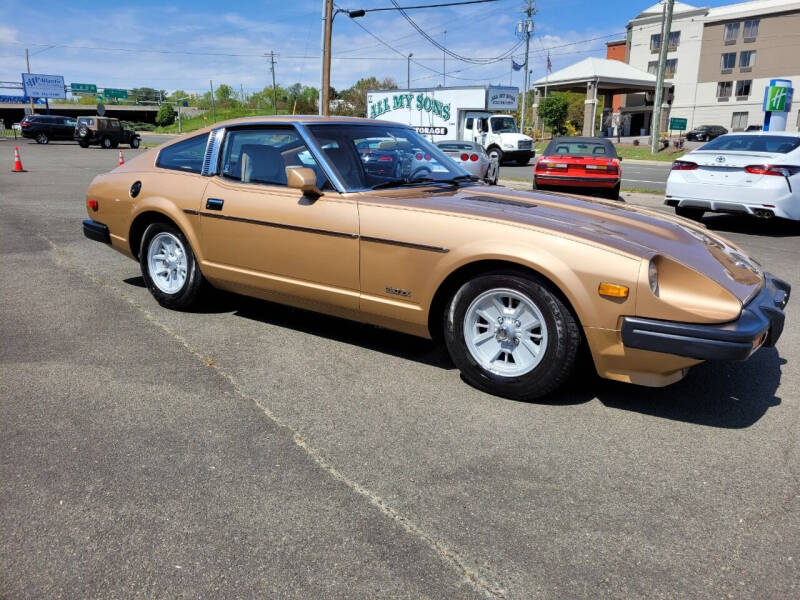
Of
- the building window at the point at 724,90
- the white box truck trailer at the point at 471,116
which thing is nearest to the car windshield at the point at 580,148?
the white box truck trailer at the point at 471,116

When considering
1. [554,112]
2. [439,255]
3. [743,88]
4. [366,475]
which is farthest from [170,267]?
[743,88]

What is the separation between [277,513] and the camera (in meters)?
2.52

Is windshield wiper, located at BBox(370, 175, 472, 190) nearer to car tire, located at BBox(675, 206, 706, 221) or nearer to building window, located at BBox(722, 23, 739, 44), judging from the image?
car tire, located at BBox(675, 206, 706, 221)

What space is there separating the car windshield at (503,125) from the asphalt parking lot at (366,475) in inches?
993

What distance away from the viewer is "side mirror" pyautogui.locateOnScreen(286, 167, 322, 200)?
4039mm

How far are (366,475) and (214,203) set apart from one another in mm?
2615

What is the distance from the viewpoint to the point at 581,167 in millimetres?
13258

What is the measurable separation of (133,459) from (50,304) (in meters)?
3.03

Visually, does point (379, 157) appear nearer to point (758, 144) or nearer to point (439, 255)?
point (439, 255)

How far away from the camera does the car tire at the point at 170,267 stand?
4996 mm

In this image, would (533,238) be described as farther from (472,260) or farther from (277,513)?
(277,513)

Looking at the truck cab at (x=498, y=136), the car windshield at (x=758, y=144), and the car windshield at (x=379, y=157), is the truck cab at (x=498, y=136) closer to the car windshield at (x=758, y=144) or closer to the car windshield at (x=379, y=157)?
the car windshield at (x=758, y=144)

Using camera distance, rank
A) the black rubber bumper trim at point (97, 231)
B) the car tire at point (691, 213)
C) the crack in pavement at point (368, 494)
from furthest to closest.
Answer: the car tire at point (691, 213) → the black rubber bumper trim at point (97, 231) → the crack in pavement at point (368, 494)

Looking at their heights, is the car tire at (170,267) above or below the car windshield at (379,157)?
below
